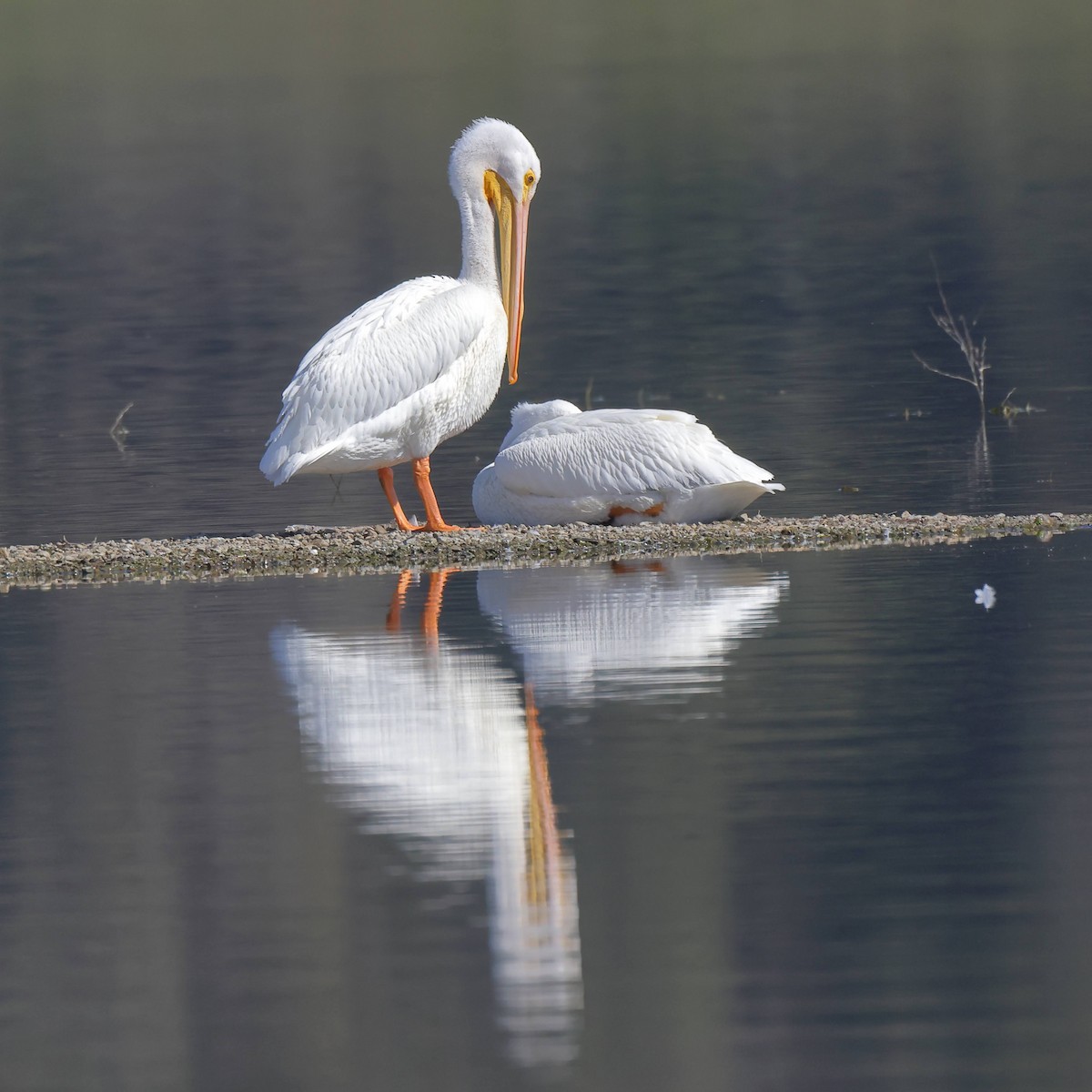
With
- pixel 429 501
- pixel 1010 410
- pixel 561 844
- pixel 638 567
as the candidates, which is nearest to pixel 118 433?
pixel 429 501

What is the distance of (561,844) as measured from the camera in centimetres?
614

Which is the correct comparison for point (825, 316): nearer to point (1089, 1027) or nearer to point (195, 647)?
point (195, 647)

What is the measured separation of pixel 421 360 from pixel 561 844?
552 centimetres

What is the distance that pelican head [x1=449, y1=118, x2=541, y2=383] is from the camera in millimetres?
11984

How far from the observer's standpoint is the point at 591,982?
525cm

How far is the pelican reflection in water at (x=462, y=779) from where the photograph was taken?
5.33 m

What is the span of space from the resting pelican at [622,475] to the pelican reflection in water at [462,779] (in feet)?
6.90

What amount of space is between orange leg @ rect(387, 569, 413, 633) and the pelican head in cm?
186

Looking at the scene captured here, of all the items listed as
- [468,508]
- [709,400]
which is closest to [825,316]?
[709,400]

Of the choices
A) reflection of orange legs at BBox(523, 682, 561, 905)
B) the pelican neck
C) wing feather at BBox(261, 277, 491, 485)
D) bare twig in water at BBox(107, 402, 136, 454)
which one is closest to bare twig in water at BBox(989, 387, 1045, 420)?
the pelican neck

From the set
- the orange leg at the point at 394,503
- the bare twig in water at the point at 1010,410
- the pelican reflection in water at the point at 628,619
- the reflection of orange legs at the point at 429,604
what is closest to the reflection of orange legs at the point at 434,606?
the reflection of orange legs at the point at 429,604

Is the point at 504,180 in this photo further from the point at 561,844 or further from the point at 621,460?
the point at 561,844

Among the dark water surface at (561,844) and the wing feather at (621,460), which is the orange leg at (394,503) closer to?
the wing feather at (621,460)

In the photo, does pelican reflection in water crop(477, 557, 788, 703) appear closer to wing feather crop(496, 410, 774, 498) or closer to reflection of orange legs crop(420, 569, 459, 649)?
reflection of orange legs crop(420, 569, 459, 649)
